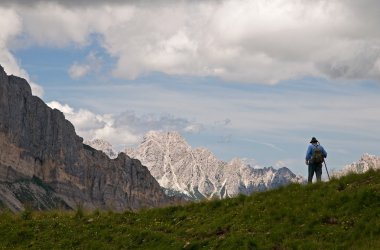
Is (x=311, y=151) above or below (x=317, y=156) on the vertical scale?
above

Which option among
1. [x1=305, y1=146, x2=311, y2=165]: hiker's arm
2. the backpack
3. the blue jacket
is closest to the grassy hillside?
the backpack

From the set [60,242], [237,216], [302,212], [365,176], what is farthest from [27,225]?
[365,176]

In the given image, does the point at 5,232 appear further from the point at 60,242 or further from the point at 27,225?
the point at 60,242

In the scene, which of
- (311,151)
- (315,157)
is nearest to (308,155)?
(311,151)

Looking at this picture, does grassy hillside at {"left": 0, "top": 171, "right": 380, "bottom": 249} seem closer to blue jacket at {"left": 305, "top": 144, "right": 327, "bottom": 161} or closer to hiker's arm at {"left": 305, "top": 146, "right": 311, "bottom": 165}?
hiker's arm at {"left": 305, "top": 146, "right": 311, "bottom": 165}

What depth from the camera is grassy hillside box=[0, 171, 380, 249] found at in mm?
23922

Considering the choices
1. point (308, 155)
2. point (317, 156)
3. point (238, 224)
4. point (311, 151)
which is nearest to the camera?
point (238, 224)

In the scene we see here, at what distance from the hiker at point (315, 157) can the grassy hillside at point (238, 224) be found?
Result: 5.23 m

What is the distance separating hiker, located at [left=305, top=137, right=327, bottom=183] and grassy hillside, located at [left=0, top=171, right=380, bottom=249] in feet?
17.2

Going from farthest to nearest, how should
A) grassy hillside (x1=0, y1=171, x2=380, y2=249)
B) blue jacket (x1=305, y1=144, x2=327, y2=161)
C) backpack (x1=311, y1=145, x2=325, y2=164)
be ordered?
blue jacket (x1=305, y1=144, x2=327, y2=161) < backpack (x1=311, y1=145, x2=325, y2=164) < grassy hillside (x1=0, y1=171, x2=380, y2=249)

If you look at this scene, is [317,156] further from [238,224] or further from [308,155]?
[238,224]

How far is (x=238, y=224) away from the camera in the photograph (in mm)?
28156

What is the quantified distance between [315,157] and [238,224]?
10.5 metres

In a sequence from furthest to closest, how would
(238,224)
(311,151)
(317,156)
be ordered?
(311,151) < (317,156) < (238,224)
